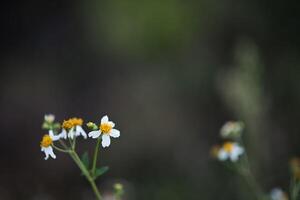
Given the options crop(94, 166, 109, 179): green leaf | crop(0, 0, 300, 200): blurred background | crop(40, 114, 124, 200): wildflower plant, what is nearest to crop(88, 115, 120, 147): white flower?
crop(40, 114, 124, 200): wildflower plant

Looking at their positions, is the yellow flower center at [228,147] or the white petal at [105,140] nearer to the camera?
the white petal at [105,140]

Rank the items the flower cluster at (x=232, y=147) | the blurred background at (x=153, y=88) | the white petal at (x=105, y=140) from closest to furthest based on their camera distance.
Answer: the white petal at (x=105, y=140)
the flower cluster at (x=232, y=147)
the blurred background at (x=153, y=88)

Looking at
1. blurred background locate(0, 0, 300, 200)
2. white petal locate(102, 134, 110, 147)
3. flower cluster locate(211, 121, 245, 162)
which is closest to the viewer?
white petal locate(102, 134, 110, 147)

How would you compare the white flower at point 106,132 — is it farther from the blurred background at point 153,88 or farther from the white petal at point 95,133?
the blurred background at point 153,88

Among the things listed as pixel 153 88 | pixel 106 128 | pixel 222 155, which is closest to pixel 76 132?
pixel 106 128

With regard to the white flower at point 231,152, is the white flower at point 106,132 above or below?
below

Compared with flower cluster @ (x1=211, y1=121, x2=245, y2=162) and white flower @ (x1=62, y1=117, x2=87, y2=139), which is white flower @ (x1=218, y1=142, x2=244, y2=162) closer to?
flower cluster @ (x1=211, y1=121, x2=245, y2=162)

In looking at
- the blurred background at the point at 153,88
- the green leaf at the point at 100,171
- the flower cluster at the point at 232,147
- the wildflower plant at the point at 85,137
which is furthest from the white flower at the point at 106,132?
the blurred background at the point at 153,88
